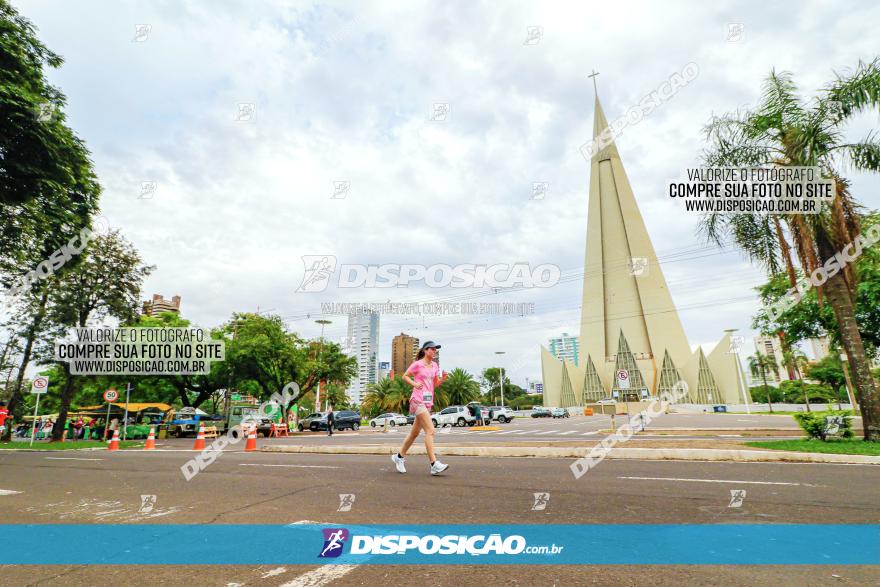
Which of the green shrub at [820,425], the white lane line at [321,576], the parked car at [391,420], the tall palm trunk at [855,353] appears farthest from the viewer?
the parked car at [391,420]

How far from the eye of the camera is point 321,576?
9.20ft

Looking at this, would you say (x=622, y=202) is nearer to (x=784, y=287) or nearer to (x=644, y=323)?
(x=644, y=323)

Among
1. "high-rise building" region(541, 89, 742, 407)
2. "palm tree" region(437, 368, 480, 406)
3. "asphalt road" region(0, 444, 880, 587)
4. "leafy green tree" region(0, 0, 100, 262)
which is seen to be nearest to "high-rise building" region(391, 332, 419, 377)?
"high-rise building" region(541, 89, 742, 407)

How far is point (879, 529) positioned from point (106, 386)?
162 ft

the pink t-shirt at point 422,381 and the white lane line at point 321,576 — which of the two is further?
the pink t-shirt at point 422,381

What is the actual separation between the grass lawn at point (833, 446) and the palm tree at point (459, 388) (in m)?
48.7

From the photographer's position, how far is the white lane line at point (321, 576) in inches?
105

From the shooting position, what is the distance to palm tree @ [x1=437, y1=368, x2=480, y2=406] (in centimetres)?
5881

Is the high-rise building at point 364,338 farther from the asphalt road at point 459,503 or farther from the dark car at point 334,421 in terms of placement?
the asphalt road at point 459,503

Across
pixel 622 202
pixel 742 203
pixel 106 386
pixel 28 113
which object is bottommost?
pixel 106 386

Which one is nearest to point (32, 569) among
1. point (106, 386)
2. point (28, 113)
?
point (28, 113)

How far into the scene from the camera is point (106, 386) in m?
39.1

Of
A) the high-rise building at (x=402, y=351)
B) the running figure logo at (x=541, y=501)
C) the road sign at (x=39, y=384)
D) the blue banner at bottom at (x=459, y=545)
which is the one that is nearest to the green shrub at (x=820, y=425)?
the blue banner at bottom at (x=459, y=545)

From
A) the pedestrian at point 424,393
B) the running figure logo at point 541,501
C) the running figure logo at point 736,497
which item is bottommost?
the running figure logo at point 736,497
